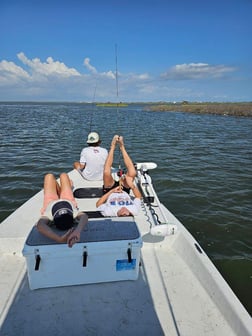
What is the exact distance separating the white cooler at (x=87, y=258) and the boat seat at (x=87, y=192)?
6.36 feet

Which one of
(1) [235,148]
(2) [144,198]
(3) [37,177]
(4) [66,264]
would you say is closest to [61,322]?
(4) [66,264]

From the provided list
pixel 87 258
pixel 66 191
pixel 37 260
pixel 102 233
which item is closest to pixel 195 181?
pixel 66 191

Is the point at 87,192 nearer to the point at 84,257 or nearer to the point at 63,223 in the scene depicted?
the point at 63,223

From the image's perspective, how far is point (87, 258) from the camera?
236cm

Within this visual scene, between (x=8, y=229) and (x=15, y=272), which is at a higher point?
(x=8, y=229)

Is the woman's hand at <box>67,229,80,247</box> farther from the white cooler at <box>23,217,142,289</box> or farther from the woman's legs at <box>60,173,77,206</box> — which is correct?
the woman's legs at <box>60,173,77,206</box>

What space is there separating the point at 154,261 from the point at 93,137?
3062 mm

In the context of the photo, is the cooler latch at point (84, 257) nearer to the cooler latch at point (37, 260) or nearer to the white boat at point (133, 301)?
the white boat at point (133, 301)

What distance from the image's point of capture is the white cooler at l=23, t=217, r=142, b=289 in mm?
2277

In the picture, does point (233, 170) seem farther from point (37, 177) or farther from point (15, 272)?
point (15, 272)

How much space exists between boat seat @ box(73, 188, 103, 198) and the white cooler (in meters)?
1.94

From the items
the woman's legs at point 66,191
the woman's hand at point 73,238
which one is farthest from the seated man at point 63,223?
the woman's legs at point 66,191

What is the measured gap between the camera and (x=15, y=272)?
268 centimetres

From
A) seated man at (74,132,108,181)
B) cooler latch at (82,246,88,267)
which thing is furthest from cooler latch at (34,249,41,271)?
seated man at (74,132,108,181)
